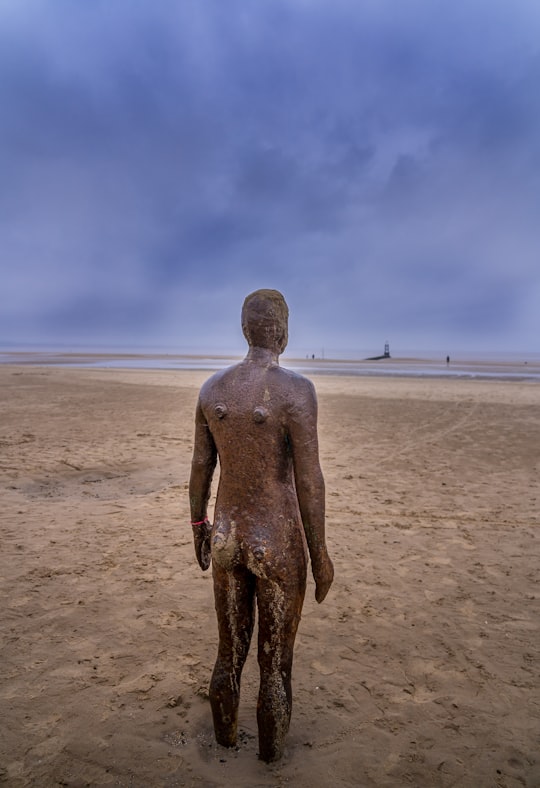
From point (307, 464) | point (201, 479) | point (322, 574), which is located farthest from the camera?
point (201, 479)

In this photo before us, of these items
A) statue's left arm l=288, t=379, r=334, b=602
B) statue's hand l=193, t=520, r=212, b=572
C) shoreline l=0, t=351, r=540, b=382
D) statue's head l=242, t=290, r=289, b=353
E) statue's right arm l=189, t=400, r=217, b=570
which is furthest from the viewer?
shoreline l=0, t=351, r=540, b=382

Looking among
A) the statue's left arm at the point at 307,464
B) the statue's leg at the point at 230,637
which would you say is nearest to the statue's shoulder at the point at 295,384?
the statue's left arm at the point at 307,464

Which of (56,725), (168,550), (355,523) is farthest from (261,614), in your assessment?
(355,523)

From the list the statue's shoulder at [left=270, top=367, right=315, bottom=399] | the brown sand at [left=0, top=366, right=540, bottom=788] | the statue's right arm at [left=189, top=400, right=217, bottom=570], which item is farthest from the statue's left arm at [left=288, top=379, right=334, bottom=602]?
the brown sand at [left=0, top=366, right=540, bottom=788]

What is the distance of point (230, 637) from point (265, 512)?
2.63ft

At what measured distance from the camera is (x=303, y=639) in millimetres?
4211

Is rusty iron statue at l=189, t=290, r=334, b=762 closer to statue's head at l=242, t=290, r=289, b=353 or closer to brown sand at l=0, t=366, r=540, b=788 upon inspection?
statue's head at l=242, t=290, r=289, b=353

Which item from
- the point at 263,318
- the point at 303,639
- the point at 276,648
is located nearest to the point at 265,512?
the point at 276,648

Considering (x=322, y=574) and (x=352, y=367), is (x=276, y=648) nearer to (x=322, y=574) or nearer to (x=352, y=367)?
(x=322, y=574)

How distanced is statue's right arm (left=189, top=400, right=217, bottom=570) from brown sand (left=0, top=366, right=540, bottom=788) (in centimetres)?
120

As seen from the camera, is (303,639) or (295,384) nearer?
(295,384)

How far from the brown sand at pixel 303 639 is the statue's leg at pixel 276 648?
0.95 feet

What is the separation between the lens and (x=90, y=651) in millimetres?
3908

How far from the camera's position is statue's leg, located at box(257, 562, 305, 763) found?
8.96 feet
